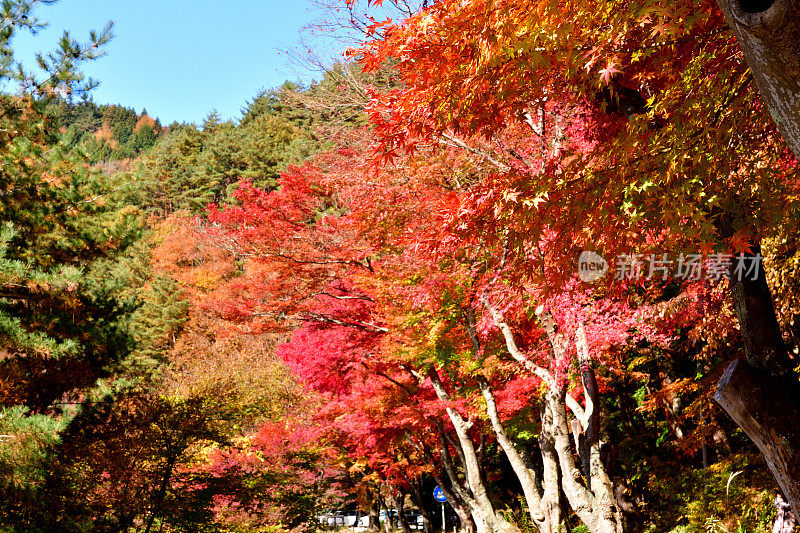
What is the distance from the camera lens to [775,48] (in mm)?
2182

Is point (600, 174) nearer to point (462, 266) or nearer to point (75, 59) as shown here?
point (462, 266)

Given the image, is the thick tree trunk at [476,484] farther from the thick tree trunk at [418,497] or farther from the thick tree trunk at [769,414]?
the thick tree trunk at [769,414]

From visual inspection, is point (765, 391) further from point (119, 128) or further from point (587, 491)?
point (119, 128)

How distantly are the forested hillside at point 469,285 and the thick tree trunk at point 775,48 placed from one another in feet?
→ 1.79

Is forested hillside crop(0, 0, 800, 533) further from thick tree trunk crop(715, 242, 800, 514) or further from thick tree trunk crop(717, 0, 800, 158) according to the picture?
thick tree trunk crop(717, 0, 800, 158)

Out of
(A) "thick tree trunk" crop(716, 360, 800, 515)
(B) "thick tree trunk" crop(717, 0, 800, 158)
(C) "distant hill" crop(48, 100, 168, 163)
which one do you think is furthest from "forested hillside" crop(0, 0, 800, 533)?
(C) "distant hill" crop(48, 100, 168, 163)

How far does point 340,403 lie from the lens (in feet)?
44.4

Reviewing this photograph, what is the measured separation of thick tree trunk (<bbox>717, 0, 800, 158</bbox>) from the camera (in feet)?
6.90

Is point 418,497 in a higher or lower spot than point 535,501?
higher

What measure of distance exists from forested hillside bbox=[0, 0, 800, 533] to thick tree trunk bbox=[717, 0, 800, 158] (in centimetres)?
54

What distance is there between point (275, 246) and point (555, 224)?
28.4ft

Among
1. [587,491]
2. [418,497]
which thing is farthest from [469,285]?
[418,497]

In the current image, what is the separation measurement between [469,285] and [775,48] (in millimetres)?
7022

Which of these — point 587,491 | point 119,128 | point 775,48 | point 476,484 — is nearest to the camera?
point 775,48
